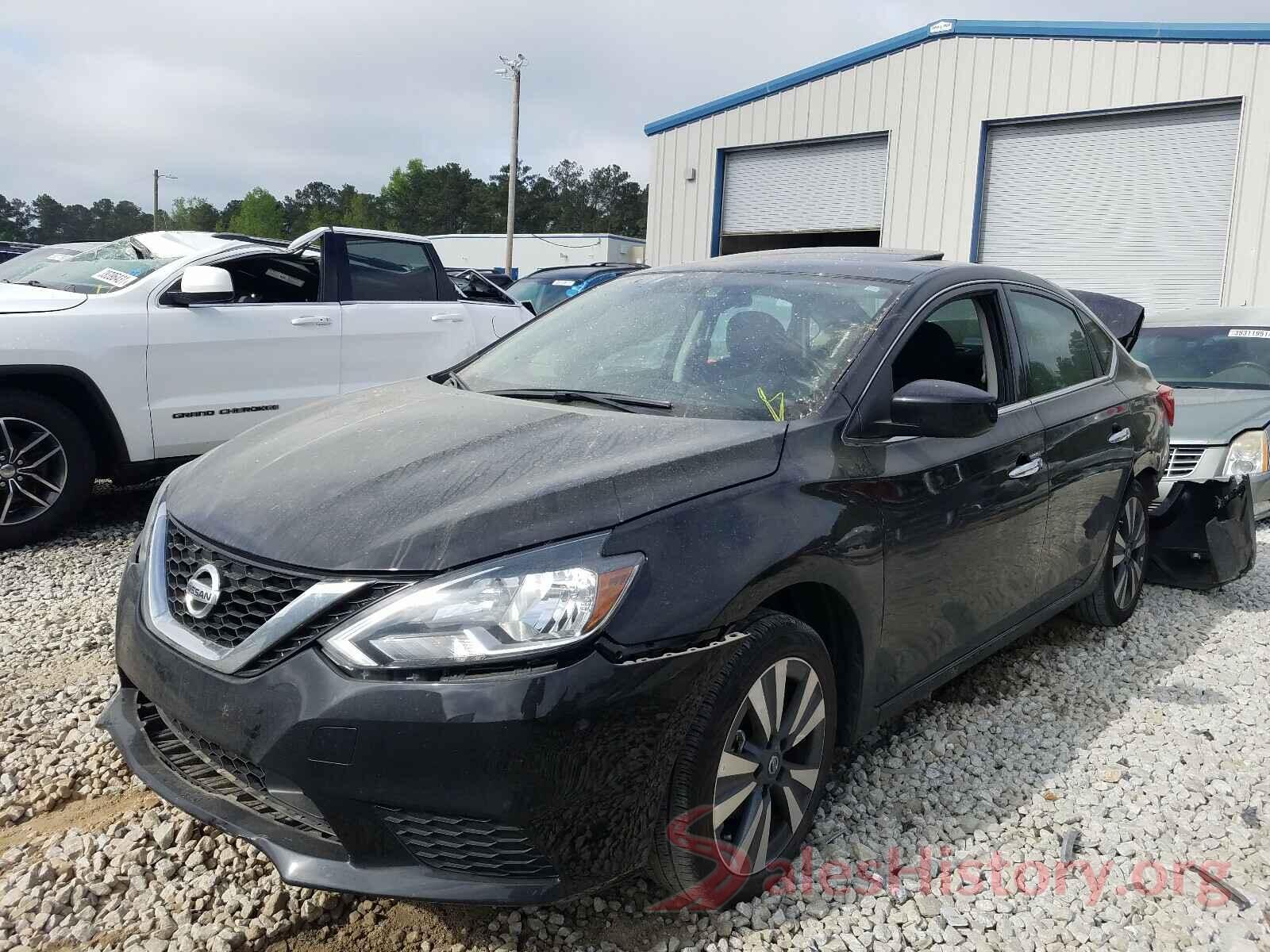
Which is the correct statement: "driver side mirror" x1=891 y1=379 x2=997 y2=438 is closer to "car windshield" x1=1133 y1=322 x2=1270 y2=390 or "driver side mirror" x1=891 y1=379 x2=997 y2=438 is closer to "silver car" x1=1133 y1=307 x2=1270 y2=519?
"silver car" x1=1133 y1=307 x2=1270 y2=519

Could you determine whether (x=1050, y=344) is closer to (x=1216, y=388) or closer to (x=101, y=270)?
(x=1216, y=388)

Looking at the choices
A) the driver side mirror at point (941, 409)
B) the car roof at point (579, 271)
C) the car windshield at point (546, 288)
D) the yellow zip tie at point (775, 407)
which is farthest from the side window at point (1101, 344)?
the car roof at point (579, 271)

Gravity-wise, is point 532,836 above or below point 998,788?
above

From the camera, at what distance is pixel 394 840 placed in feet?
6.58

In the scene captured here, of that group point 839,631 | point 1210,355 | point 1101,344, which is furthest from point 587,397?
point 1210,355

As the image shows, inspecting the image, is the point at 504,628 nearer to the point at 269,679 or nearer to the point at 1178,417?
the point at 269,679

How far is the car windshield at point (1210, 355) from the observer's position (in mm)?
6941

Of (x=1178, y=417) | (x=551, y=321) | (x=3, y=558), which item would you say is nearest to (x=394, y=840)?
(x=551, y=321)

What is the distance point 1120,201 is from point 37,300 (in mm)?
13148

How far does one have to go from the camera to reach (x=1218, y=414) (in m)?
6.26

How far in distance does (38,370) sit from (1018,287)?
15.0 ft

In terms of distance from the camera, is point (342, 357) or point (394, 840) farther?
point (342, 357)

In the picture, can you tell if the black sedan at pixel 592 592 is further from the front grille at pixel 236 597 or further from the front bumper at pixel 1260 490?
the front bumper at pixel 1260 490

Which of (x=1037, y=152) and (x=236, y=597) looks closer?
(x=236, y=597)
